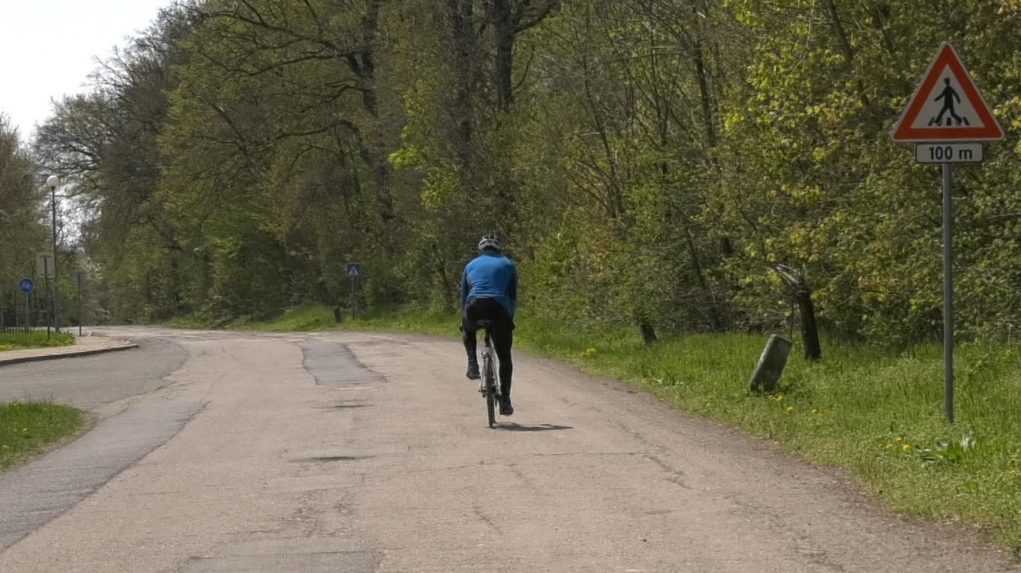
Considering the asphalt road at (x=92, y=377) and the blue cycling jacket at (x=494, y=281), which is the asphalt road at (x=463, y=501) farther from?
the asphalt road at (x=92, y=377)

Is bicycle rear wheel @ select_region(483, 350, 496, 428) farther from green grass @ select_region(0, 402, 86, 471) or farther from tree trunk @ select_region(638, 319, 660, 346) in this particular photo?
tree trunk @ select_region(638, 319, 660, 346)

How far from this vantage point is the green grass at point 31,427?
13.1m

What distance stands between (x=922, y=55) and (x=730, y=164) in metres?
4.59

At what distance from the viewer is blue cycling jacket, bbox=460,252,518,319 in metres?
12.9

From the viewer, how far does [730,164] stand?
18.9m

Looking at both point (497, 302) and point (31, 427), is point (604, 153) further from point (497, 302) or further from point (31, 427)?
point (31, 427)

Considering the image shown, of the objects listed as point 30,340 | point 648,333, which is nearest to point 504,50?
point 648,333

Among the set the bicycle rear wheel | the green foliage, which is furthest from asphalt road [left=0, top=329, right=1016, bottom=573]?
the green foliage

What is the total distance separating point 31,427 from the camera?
49.0 feet

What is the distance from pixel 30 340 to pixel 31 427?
2689 cm

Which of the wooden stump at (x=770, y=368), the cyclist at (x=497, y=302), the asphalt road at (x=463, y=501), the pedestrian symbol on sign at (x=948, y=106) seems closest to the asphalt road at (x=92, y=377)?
the asphalt road at (x=463, y=501)

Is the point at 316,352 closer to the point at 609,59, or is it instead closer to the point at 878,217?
the point at 609,59

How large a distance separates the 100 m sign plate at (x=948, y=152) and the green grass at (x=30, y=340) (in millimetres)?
31248

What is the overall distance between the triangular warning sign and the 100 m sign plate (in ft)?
0.23
